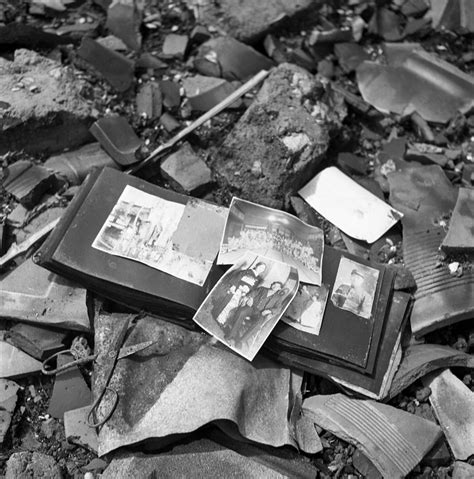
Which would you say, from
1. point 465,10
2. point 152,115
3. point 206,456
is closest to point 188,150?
point 152,115

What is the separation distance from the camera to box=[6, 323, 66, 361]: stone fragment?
2.38 meters

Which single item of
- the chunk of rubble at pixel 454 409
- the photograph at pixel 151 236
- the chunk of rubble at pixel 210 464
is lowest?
the chunk of rubble at pixel 210 464

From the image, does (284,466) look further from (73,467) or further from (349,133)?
(349,133)

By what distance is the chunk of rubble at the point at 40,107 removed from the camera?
9.37 ft

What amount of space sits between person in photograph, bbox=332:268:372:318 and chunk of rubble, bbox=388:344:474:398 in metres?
0.27

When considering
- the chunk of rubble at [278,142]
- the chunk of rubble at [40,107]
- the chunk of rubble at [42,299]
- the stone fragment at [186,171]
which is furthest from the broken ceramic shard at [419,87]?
the chunk of rubble at [42,299]

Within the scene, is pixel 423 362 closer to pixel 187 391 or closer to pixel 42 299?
pixel 187 391

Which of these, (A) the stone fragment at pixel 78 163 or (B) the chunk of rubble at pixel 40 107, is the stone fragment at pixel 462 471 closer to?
(A) the stone fragment at pixel 78 163

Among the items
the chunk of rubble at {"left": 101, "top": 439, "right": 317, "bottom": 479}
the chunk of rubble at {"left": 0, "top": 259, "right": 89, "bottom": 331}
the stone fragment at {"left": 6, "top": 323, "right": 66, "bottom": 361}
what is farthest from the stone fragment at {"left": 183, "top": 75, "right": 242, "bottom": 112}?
the chunk of rubble at {"left": 101, "top": 439, "right": 317, "bottom": 479}

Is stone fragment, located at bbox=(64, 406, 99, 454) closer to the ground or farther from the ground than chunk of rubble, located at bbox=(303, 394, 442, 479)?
closer to the ground

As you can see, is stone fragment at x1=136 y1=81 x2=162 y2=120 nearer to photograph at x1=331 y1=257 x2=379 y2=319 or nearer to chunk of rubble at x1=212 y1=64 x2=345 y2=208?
chunk of rubble at x1=212 y1=64 x2=345 y2=208

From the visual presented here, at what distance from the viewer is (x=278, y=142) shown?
2877 mm

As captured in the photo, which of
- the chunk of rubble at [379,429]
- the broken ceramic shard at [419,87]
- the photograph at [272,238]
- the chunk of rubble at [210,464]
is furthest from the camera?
the broken ceramic shard at [419,87]

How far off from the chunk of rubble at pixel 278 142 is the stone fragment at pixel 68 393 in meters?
1.19
